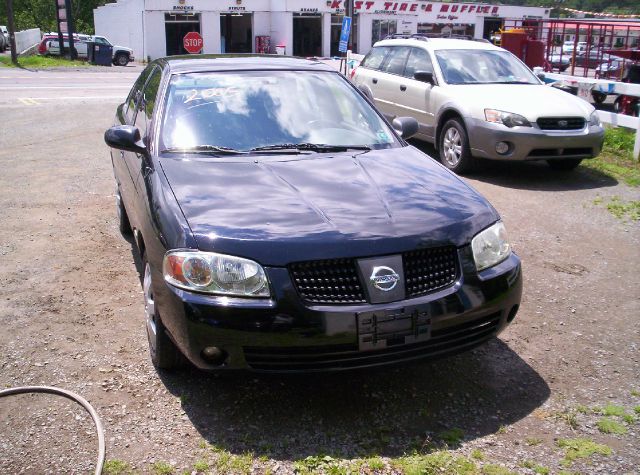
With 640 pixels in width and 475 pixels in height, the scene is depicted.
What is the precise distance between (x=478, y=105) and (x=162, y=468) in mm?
6833

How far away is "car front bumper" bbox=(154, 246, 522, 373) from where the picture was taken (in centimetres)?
304

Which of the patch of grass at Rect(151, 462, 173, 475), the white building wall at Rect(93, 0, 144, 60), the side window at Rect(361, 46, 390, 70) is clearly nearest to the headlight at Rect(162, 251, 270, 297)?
the patch of grass at Rect(151, 462, 173, 475)

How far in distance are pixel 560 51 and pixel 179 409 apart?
1648cm

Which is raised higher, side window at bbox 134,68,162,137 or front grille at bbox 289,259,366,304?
side window at bbox 134,68,162,137

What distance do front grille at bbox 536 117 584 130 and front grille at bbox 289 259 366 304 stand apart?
5959 millimetres

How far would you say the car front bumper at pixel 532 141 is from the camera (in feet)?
26.9

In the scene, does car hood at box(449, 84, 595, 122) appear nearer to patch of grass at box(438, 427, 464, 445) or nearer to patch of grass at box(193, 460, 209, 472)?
patch of grass at box(438, 427, 464, 445)

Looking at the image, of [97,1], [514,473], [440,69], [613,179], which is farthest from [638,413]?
[97,1]

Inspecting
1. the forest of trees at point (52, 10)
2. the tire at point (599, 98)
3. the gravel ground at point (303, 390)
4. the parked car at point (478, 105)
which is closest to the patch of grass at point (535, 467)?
the gravel ground at point (303, 390)

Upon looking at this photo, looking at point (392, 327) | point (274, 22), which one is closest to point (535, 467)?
point (392, 327)

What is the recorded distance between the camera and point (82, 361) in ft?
12.9

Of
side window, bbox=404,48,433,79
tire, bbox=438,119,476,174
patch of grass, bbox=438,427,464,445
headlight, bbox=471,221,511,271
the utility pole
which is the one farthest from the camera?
the utility pole

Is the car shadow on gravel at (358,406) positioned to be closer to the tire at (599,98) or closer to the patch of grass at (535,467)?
the patch of grass at (535,467)

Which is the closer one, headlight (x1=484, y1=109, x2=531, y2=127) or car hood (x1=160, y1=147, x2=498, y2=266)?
car hood (x1=160, y1=147, x2=498, y2=266)
